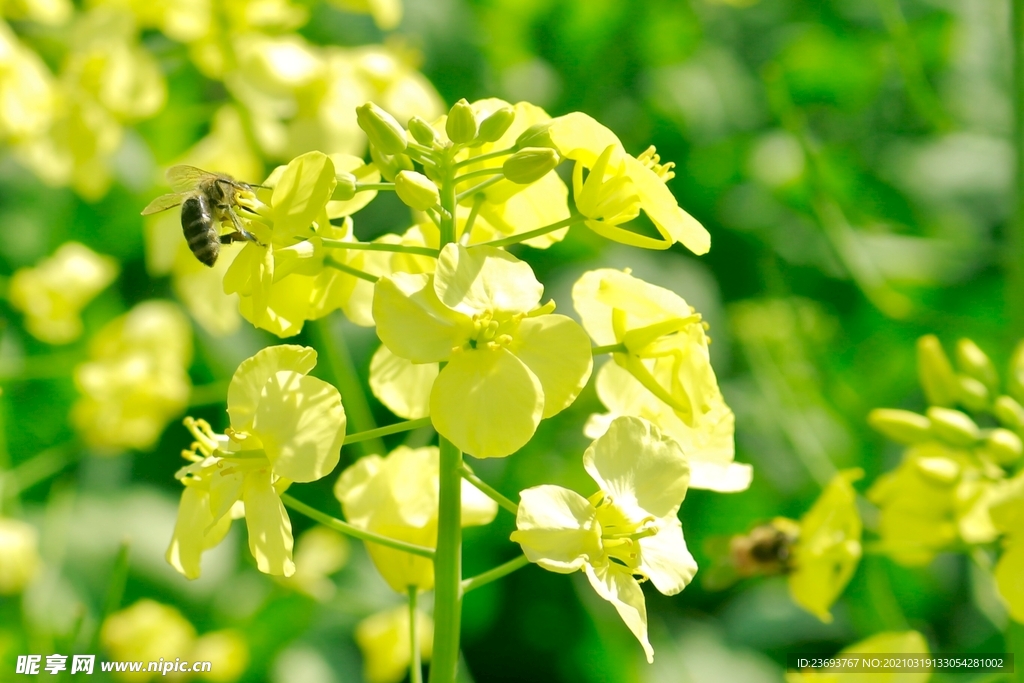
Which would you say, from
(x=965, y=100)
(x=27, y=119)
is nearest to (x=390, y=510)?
(x=27, y=119)

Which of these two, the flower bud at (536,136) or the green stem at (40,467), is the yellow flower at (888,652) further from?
the green stem at (40,467)

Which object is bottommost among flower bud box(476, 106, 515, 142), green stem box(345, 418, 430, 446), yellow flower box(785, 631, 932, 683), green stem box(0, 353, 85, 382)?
green stem box(0, 353, 85, 382)

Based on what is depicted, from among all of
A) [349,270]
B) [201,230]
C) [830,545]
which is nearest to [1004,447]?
[830,545]

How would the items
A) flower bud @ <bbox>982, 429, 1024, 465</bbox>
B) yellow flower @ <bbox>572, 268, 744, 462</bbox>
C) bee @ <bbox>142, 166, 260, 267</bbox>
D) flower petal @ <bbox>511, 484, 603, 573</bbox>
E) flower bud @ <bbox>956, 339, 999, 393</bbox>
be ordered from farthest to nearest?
flower bud @ <bbox>956, 339, 999, 393</bbox>
flower bud @ <bbox>982, 429, 1024, 465</bbox>
bee @ <bbox>142, 166, 260, 267</bbox>
yellow flower @ <bbox>572, 268, 744, 462</bbox>
flower petal @ <bbox>511, 484, 603, 573</bbox>

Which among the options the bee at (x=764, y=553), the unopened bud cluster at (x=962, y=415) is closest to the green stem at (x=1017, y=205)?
the unopened bud cluster at (x=962, y=415)

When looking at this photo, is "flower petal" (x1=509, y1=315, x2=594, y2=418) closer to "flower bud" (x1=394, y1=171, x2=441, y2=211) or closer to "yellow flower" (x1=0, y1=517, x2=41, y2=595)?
"flower bud" (x1=394, y1=171, x2=441, y2=211)

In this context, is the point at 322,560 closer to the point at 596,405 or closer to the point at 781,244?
the point at 596,405

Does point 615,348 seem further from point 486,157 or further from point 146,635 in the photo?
point 146,635

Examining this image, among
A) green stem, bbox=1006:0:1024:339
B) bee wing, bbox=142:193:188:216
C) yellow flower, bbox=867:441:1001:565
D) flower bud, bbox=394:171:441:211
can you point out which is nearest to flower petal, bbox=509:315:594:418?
flower bud, bbox=394:171:441:211
